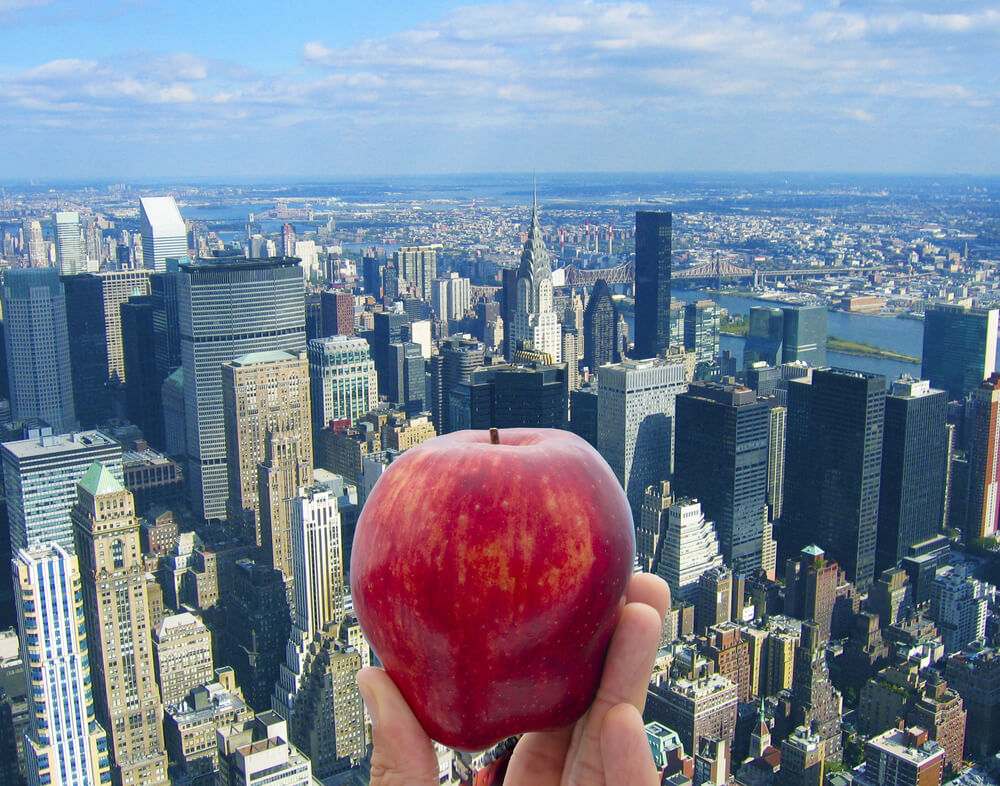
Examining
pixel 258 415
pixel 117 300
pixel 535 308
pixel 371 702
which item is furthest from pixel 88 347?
pixel 371 702

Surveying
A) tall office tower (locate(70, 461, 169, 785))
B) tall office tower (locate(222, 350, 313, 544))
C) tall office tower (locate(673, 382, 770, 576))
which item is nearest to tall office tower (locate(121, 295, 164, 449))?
tall office tower (locate(222, 350, 313, 544))

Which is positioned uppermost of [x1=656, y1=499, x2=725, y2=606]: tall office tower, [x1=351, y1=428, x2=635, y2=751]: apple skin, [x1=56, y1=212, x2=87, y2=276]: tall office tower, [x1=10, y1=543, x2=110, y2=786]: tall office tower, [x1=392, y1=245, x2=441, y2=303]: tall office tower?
[x1=351, y1=428, x2=635, y2=751]: apple skin

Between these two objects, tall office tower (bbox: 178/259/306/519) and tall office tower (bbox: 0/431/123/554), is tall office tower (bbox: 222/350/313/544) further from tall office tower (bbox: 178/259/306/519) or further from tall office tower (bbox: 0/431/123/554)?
tall office tower (bbox: 0/431/123/554)

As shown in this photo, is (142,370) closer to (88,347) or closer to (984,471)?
(88,347)

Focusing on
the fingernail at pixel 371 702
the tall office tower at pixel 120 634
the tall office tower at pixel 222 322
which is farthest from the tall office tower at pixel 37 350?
the fingernail at pixel 371 702

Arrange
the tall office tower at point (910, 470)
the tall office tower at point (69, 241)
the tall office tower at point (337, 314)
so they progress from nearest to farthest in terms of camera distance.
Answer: the tall office tower at point (910, 470), the tall office tower at point (337, 314), the tall office tower at point (69, 241)

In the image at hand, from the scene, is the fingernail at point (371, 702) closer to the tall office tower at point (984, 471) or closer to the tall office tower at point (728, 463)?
the tall office tower at point (728, 463)
